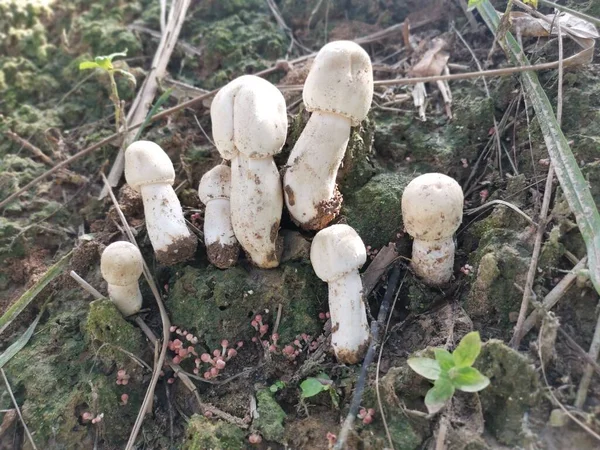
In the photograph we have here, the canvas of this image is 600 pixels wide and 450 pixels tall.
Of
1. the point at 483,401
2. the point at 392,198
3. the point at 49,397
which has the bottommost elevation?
the point at 49,397

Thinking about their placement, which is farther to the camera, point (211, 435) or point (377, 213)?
point (377, 213)

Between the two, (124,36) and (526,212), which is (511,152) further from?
(124,36)

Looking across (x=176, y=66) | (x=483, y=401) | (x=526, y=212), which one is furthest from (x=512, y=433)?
(x=176, y=66)

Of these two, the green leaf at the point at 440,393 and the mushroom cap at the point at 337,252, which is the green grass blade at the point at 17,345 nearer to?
the mushroom cap at the point at 337,252

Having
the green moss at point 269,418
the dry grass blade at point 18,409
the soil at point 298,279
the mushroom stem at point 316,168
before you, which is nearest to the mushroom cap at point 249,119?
the mushroom stem at point 316,168

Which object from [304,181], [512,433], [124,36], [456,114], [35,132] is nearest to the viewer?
[512,433]

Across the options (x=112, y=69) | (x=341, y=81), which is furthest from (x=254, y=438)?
(x=112, y=69)

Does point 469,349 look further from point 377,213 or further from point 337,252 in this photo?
point 377,213
